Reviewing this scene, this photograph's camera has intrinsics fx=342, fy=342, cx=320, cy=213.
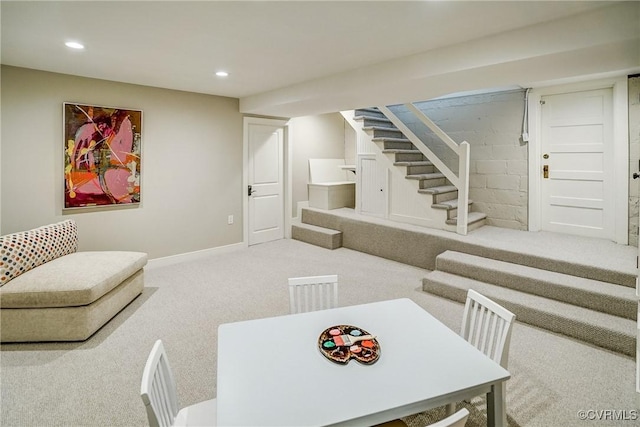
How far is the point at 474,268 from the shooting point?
3525mm

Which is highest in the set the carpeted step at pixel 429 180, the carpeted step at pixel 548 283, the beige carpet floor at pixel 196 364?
the carpeted step at pixel 429 180

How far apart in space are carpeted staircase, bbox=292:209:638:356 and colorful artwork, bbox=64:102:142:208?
334 centimetres

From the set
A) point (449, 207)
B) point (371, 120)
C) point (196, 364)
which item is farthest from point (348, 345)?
point (371, 120)

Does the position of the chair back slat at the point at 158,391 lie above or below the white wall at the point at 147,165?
below

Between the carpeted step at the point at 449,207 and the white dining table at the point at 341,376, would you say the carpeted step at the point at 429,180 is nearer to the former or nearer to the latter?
the carpeted step at the point at 449,207

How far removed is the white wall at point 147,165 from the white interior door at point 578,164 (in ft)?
14.0

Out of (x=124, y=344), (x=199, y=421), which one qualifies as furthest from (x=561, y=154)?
(x=124, y=344)

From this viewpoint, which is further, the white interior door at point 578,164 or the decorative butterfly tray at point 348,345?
the white interior door at point 578,164

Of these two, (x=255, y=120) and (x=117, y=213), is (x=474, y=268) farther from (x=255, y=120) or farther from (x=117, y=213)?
(x=117, y=213)

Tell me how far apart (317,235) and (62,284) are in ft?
11.6

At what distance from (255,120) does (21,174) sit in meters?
2.93

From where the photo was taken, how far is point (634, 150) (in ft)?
12.5

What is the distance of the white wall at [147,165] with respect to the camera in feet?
11.1

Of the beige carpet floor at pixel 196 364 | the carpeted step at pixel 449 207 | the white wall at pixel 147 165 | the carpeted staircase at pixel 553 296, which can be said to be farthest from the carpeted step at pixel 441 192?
the white wall at pixel 147 165
